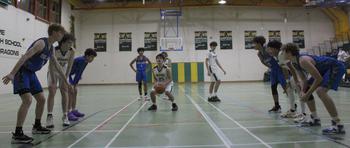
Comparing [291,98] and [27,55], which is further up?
[27,55]

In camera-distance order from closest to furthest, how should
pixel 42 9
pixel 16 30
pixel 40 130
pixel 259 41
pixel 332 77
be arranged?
pixel 332 77 < pixel 40 130 < pixel 259 41 < pixel 16 30 < pixel 42 9

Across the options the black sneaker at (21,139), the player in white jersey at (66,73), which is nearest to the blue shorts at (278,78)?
the player in white jersey at (66,73)

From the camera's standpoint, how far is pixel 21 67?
4383 mm

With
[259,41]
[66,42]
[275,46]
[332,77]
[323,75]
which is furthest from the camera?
[259,41]

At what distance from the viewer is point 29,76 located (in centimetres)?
445

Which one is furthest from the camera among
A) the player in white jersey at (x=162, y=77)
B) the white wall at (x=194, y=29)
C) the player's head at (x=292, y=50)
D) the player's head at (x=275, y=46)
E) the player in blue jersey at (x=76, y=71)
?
the white wall at (x=194, y=29)

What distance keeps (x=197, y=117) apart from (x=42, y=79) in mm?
17299

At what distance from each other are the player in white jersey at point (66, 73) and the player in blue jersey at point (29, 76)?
46cm

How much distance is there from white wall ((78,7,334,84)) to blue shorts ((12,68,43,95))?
24.3m

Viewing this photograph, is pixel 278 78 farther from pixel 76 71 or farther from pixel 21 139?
pixel 21 139

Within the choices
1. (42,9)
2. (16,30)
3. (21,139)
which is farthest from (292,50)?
(42,9)

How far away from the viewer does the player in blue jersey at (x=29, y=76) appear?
13.6ft

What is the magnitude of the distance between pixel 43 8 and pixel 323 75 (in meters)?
21.5

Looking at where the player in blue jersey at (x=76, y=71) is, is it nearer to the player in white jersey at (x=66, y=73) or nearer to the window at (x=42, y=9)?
the player in white jersey at (x=66, y=73)
